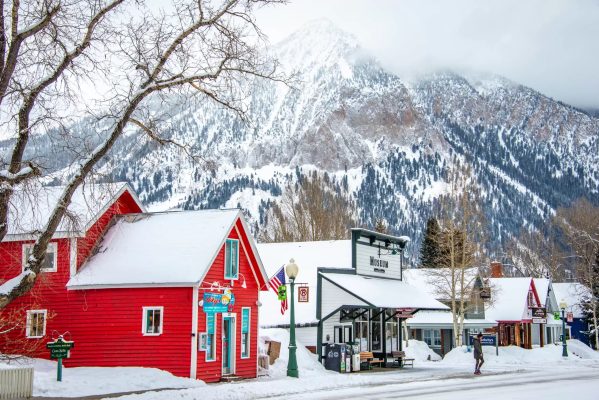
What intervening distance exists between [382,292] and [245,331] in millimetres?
11724

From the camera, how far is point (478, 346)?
127ft

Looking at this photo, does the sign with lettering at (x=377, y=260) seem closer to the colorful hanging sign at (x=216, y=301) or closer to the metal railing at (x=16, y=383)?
the colorful hanging sign at (x=216, y=301)

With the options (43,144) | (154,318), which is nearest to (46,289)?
(154,318)

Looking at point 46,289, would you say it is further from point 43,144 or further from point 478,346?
point 478,346

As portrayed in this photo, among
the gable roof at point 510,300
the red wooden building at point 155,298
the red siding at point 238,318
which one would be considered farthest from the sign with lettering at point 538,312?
the red wooden building at point 155,298

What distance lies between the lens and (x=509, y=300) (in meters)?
70.2

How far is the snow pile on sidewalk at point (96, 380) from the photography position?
80.8ft

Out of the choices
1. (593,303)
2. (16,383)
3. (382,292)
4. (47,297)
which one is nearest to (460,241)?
(382,292)

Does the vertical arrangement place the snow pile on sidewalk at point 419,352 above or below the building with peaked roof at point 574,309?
below

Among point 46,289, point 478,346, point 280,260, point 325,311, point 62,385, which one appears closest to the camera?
point 62,385

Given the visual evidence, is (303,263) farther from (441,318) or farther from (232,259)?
(441,318)

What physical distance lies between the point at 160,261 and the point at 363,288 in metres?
14.8

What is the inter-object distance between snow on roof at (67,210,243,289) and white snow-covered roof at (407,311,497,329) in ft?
121

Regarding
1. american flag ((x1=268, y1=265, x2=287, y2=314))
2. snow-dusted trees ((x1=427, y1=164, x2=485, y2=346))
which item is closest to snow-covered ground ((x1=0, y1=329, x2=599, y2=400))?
american flag ((x1=268, y1=265, x2=287, y2=314))
